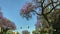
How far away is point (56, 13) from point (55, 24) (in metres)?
2.12

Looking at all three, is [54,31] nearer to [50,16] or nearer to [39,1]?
[50,16]

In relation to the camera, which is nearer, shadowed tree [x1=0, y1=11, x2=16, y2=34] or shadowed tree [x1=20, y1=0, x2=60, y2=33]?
shadowed tree [x1=20, y1=0, x2=60, y2=33]

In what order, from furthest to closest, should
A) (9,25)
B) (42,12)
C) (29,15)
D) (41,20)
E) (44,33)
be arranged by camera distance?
(9,25) → (44,33) → (41,20) → (29,15) → (42,12)

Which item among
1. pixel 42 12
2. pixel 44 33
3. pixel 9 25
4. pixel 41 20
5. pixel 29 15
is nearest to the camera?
pixel 42 12

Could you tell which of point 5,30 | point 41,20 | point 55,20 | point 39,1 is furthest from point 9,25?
point 39,1

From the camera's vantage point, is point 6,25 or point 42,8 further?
point 6,25

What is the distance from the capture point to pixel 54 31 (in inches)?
1812

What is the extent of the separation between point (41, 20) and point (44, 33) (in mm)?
7518

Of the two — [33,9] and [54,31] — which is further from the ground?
[33,9]

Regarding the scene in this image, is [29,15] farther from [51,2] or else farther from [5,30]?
[5,30]

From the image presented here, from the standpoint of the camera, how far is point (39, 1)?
134 ft

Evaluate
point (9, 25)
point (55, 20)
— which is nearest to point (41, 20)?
point (55, 20)

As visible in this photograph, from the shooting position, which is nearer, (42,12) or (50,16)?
(42,12)

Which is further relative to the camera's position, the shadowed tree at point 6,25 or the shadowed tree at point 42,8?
the shadowed tree at point 6,25
